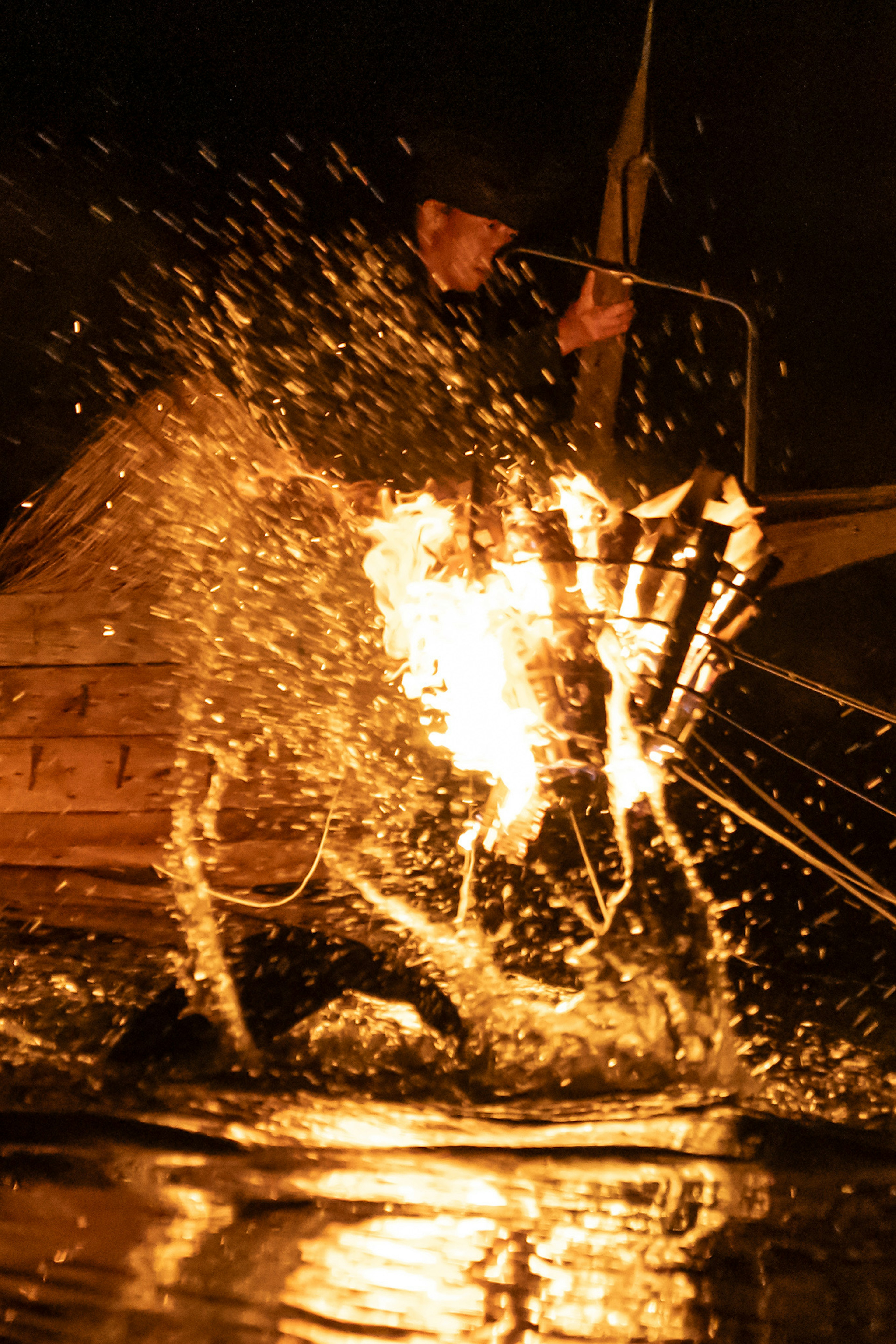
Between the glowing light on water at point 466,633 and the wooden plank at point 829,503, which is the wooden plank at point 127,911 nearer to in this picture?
the glowing light on water at point 466,633

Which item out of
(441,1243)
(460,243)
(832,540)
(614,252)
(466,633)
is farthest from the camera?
(460,243)

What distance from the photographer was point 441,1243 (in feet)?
7.85

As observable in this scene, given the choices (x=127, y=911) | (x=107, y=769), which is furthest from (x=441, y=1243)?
(x=107, y=769)

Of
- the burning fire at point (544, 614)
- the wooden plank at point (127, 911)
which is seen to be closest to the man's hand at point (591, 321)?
the burning fire at point (544, 614)

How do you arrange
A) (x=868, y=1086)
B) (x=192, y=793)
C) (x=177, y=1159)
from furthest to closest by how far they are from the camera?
1. (x=192, y=793)
2. (x=868, y=1086)
3. (x=177, y=1159)

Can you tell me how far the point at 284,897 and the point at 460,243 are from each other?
8.54 ft

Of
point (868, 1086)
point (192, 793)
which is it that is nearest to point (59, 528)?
point (192, 793)

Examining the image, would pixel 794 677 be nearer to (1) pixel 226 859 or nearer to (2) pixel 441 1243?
(2) pixel 441 1243

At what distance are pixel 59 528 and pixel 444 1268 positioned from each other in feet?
10.9

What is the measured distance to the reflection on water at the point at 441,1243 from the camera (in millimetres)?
2135

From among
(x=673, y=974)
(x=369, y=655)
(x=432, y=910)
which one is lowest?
(x=673, y=974)

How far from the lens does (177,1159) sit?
8.98 feet

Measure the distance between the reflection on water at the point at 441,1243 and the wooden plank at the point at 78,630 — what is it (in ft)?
6.05

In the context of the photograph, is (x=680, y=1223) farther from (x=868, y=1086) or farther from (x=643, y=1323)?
(x=868, y=1086)
